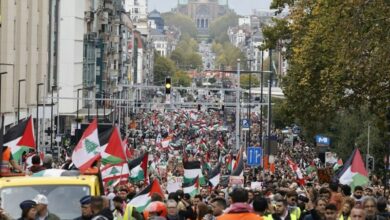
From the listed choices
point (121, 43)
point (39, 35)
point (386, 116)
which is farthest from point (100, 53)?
point (386, 116)

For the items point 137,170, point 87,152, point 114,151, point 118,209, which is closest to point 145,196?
point 118,209

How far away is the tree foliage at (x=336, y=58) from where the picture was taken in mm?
29438

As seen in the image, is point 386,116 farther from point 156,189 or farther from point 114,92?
point 114,92

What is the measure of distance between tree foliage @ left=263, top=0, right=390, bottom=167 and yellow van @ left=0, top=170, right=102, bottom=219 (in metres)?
12.5

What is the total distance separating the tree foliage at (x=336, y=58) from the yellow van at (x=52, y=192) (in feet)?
40.9

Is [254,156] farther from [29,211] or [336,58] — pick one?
[29,211]

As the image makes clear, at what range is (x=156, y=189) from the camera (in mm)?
19938

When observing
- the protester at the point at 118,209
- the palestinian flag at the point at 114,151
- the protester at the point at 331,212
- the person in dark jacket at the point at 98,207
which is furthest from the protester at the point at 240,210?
the palestinian flag at the point at 114,151

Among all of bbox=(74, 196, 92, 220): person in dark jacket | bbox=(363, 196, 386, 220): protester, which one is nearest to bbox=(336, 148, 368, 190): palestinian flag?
bbox=(363, 196, 386, 220): protester

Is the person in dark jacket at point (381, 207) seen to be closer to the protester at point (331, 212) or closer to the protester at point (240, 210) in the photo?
the protester at point (331, 212)

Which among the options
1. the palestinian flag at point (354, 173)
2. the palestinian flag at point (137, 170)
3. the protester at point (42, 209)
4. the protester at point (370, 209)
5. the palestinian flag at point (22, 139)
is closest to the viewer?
the protester at point (42, 209)

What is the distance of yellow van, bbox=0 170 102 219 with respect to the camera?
56.1 feet

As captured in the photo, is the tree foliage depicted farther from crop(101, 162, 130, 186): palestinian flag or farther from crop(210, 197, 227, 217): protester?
crop(210, 197, 227, 217): protester

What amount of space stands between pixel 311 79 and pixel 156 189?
1140 inches
